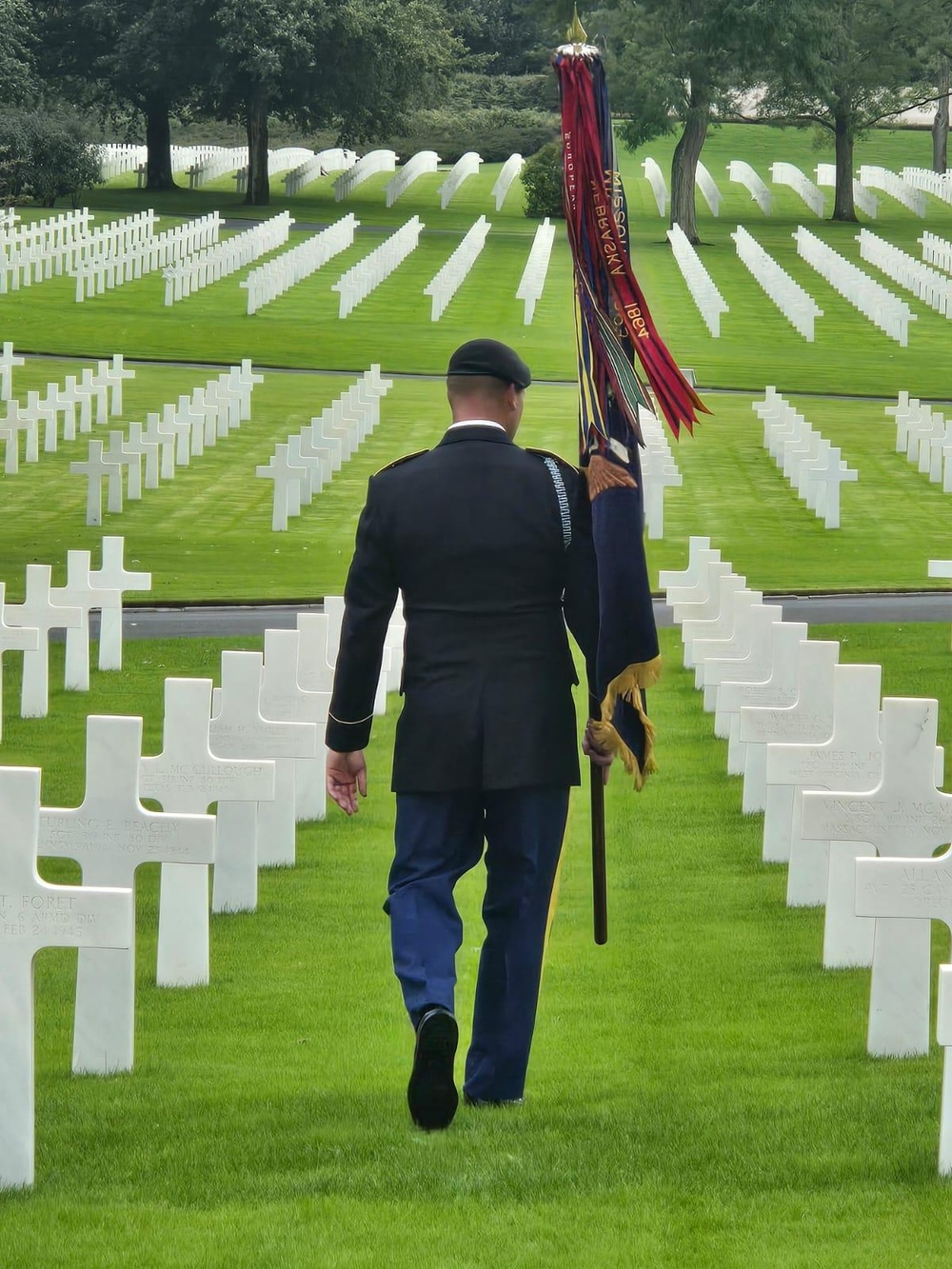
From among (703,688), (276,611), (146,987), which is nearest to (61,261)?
(276,611)

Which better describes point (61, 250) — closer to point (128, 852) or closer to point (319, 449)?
point (319, 449)

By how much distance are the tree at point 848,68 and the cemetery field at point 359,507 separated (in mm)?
7728

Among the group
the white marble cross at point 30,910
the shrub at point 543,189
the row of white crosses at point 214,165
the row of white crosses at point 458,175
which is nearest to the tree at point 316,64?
the row of white crosses at point 458,175

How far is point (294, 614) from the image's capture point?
57.2ft

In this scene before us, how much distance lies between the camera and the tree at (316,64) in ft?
211

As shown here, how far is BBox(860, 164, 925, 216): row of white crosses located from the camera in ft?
230

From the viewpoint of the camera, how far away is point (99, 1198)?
4.62 metres

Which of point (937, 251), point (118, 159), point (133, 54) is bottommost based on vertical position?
point (937, 251)

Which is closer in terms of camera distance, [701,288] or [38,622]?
[38,622]

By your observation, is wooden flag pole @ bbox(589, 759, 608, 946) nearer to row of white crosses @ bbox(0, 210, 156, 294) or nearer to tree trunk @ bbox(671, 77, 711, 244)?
row of white crosses @ bbox(0, 210, 156, 294)

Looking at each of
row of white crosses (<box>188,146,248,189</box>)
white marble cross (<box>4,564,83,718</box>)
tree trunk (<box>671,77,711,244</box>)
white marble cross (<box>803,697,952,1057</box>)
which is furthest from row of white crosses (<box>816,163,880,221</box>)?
white marble cross (<box>803,697,952,1057</box>)

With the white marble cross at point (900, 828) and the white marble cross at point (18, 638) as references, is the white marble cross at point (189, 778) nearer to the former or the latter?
the white marble cross at point (900, 828)

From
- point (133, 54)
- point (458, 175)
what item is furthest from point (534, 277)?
point (458, 175)

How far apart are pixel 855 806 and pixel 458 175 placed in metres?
72.0
